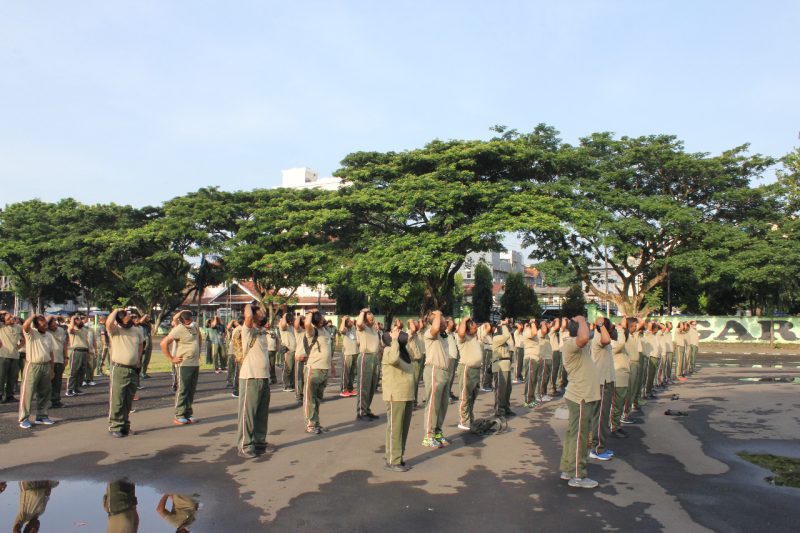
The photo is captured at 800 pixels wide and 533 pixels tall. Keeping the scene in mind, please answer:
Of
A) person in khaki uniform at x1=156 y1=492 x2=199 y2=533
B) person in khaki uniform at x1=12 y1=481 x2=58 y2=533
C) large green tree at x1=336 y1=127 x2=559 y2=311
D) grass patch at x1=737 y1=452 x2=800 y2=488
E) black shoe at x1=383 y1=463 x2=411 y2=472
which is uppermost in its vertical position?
large green tree at x1=336 y1=127 x2=559 y2=311

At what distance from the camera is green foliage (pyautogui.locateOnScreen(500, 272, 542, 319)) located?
53.2m

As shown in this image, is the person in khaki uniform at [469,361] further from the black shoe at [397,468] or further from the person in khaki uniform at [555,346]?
the person in khaki uniform at [555,346]

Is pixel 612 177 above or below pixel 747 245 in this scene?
above

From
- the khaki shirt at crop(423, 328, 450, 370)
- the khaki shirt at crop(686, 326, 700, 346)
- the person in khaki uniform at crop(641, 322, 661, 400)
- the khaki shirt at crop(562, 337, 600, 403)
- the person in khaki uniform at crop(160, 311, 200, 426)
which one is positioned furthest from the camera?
the khaki shirt at crop(686, 326, 700, 346)

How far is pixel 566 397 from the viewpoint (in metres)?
7.04

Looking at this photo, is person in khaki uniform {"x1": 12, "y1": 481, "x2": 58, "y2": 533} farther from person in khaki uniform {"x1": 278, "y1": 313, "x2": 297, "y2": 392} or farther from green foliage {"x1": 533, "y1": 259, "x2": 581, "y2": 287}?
green foliage {"x1": 533, "y1": 259, "x2": 581, "y2": 287}

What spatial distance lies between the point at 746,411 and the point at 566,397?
708 cm

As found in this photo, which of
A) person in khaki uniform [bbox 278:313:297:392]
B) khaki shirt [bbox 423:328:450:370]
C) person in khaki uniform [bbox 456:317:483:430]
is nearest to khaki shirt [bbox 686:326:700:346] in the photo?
person in khaki uniform [bbox 456:317:483:430]

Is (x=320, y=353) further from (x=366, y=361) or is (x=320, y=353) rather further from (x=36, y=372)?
(x=36, y=372)

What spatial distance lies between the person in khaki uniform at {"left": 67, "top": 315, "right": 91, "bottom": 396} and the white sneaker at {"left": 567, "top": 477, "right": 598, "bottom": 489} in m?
11.1

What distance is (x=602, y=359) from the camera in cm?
823

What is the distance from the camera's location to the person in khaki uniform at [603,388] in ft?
26.0

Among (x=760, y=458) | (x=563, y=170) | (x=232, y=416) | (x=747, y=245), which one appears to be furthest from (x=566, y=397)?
(x=747, y=245)

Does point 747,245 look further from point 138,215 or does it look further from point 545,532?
point 138,215
